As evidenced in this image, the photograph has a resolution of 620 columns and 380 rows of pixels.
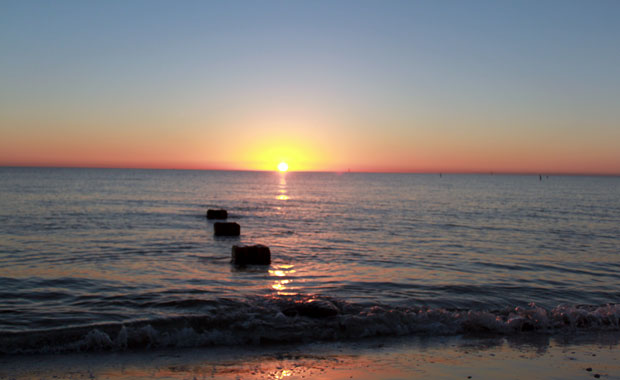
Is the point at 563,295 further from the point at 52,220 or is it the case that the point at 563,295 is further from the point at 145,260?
the point at 52,220

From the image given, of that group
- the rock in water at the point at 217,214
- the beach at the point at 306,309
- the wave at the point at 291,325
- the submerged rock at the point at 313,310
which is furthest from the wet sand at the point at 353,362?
the rock in water at the point at 217,214

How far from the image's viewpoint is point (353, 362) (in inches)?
303

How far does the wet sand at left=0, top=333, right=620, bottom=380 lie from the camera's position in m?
7.05

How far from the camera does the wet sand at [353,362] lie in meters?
7.05

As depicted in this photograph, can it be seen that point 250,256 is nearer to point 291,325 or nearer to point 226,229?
point 291,325

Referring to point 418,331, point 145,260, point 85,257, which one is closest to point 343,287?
point 418,331

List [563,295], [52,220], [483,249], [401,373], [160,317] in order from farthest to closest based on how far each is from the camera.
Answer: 1. [52,220]
2. [483,249]
3. [563,295]
4. [160,317]
5. [401,373]

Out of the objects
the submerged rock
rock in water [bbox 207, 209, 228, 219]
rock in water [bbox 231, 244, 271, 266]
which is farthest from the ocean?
rock in water [bbox 207, 209, 228, 219]

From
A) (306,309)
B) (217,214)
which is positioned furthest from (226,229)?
(306,309)

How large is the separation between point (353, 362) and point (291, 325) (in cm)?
227

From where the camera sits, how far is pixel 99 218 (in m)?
31.3

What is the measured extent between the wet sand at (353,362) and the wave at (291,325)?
424 mm

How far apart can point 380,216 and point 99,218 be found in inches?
829

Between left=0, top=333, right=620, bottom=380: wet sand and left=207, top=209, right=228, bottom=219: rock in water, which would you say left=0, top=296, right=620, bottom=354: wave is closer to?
left=0, top=333, right=620, bottom=380: wet sand
